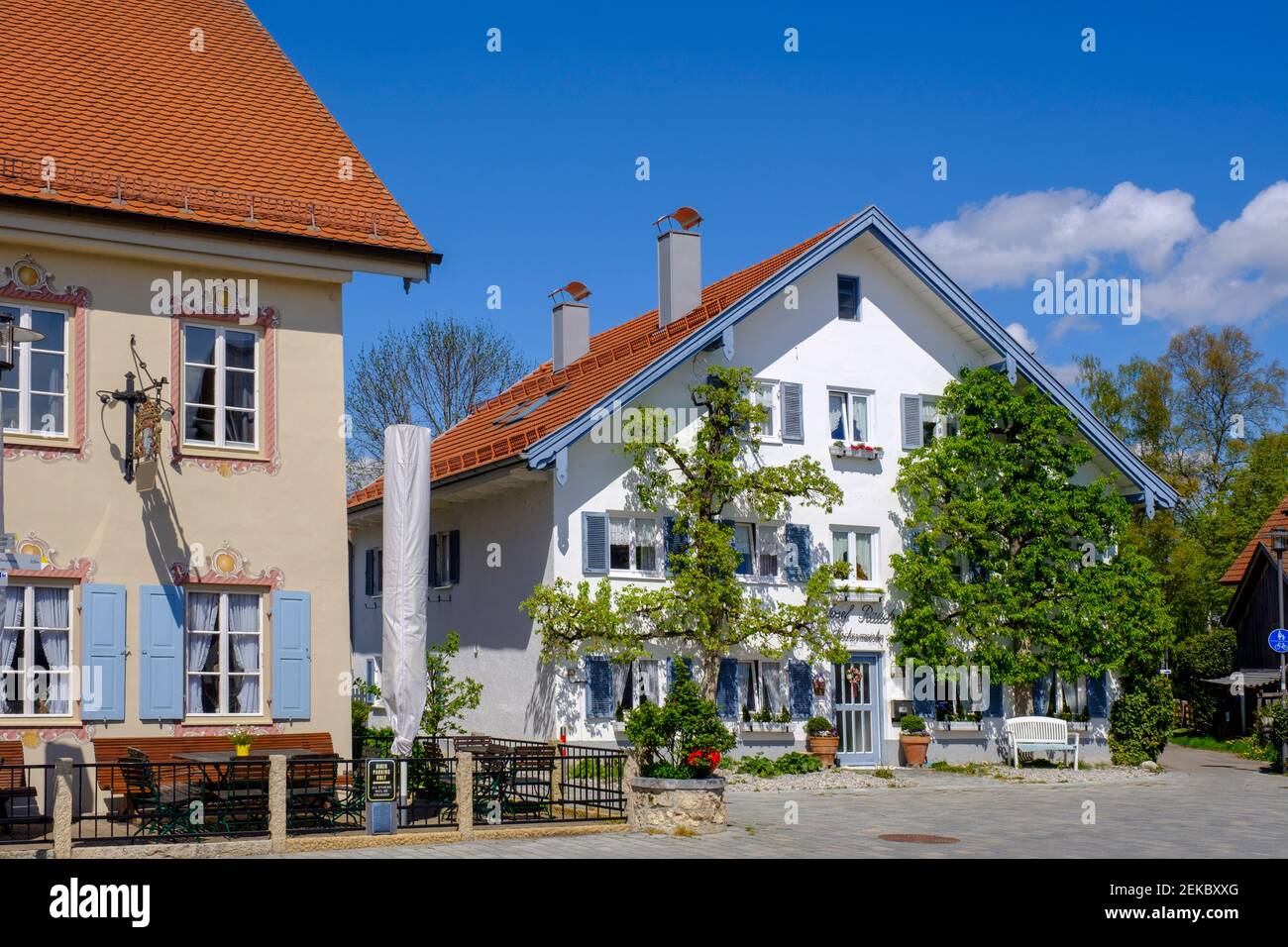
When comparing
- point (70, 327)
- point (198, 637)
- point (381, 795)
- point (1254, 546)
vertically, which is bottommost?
point (381, 795)

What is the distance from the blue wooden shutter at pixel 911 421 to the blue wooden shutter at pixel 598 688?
7620 mm

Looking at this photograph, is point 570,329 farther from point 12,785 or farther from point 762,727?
point 12,785

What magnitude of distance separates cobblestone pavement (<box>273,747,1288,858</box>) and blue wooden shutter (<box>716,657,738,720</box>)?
344cm

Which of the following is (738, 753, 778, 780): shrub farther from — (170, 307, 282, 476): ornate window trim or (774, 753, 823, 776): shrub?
(170, 307, 282, 476): ornate window trim

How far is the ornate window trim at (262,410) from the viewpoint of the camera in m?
18.8

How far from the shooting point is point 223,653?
18.8m

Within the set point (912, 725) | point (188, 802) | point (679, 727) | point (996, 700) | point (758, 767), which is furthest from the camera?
point (996, 700)

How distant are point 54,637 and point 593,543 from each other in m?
10.2

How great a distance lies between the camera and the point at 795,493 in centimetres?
2723

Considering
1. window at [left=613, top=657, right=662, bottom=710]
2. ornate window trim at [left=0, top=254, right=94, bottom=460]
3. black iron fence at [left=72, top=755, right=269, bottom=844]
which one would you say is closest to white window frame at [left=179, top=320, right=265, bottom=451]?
ornate window trim at [left=0, top=254, right=94, bottom=460]

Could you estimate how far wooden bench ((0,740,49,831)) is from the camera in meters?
14.2

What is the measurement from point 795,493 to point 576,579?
4.24m

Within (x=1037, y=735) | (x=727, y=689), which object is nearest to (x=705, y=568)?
(x=727, y=689)
